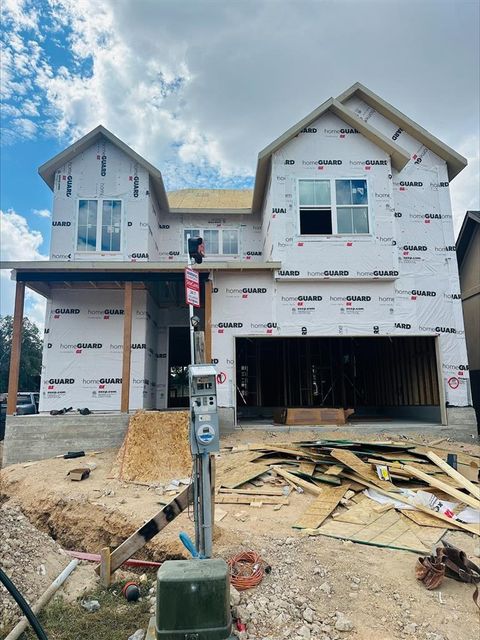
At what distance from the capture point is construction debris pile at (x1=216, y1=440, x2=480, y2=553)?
5.12 metres

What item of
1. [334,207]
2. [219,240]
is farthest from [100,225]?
[334,207]

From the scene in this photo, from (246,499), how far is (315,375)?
10609 millimetres

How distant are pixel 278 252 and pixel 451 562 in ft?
28.2

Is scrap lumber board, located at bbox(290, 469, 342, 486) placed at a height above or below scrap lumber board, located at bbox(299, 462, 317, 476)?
below

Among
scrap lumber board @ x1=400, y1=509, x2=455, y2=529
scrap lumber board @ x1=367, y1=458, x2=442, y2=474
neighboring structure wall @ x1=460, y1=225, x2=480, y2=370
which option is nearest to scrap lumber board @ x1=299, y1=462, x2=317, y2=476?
scrap lumber board @ x1=367, y1=458, x2=442, y2=474

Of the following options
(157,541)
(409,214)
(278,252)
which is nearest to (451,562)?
(157,541)

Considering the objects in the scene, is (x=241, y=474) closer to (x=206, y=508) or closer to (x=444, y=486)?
(x=444, y=486)

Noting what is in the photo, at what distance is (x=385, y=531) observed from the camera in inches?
197

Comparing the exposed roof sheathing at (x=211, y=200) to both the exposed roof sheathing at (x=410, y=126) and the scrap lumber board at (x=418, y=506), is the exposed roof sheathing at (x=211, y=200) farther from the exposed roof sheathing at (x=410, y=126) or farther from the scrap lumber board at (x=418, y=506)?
the scrap lumber board at (x=418, y=506)

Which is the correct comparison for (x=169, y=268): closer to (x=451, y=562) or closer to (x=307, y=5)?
(x=307, y=5)

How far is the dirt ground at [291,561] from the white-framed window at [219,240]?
8.78 meters

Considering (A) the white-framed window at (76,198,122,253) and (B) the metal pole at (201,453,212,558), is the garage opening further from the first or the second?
(B) the metal pole at (201,453,212,558)

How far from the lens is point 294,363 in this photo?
1642 centimetres

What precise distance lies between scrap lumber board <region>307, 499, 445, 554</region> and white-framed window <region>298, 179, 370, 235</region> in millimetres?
7865
